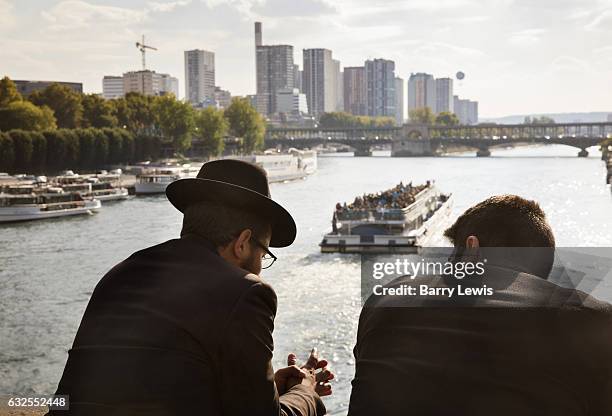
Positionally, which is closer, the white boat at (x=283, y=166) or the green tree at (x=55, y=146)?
the green tree at (x=55, y=146)

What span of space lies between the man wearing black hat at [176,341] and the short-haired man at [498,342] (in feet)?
0.84

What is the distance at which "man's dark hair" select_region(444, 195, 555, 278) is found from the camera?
1.91m

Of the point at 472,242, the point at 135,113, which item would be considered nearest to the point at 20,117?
the point at 135,113

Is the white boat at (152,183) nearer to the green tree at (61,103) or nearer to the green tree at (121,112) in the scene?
the green tree at (61,103)

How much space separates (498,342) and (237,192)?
0.69m

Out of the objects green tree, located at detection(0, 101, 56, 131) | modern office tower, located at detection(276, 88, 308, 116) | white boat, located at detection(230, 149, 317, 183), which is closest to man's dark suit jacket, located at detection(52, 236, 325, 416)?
green tree, located at detection(0, 101, 56, 131)

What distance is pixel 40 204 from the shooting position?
34.5m

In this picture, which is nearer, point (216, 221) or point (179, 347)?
point (179, 347)

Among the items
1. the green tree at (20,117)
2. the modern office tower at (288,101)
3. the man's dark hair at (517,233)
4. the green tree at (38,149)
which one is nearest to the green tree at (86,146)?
the green tree at (20,117)

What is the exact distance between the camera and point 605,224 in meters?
30.2

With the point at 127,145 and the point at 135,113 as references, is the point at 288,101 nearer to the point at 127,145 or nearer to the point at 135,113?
the point at 135,113

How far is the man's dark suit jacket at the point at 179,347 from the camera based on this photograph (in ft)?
6.11

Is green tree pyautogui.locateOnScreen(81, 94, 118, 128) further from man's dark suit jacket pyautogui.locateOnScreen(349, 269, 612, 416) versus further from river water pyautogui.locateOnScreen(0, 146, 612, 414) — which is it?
man's dark suit jacket pyautogui.locateOnScreen(349, 269, 612, 416)

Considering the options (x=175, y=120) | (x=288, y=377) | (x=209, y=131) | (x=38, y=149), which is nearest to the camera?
(x=288, y=377)
